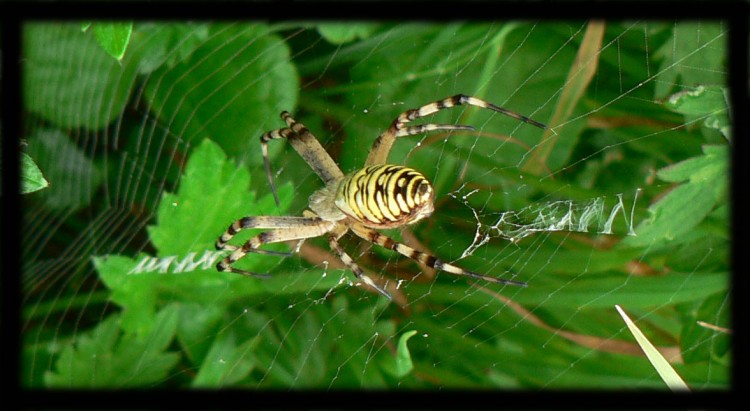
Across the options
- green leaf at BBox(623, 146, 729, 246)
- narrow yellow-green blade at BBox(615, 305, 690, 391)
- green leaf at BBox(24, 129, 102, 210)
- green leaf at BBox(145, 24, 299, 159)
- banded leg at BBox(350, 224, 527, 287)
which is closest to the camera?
narrow yellow-green blade at BBox(615, 305, 690, 391)

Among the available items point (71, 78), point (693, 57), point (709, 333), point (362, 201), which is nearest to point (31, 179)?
point (362, 201)

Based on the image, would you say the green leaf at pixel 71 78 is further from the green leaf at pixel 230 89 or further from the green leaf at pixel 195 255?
the green leaf at pixel 195 255

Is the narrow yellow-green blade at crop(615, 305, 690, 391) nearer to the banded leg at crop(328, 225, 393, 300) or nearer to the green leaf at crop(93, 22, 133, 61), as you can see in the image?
the banded leg at crop(328, 225, 393, 300)

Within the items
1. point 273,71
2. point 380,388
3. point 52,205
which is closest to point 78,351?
point 52,205

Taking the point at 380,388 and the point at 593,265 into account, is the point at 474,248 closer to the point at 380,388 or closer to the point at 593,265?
the point at 593,265

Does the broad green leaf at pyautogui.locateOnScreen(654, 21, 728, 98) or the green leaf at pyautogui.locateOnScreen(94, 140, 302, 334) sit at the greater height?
the green leaf at pyautogui.locateOnScreen(94, 140, 302, 334)

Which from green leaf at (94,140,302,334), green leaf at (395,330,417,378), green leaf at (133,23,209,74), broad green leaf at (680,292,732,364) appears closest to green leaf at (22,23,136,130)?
green leaf at (133,23,209,74)

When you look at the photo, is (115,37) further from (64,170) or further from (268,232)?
(64,170)
